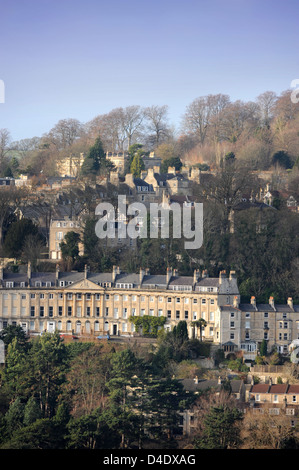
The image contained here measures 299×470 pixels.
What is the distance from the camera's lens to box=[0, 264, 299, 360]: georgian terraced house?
6638cm

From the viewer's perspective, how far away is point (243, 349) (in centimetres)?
6581

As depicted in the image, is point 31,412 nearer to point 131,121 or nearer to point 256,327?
point 256,327

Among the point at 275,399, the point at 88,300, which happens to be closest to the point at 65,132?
the point at 88,300

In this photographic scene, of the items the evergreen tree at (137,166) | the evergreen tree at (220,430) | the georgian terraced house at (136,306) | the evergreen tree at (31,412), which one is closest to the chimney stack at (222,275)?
the georgian terraced house at (136,306)

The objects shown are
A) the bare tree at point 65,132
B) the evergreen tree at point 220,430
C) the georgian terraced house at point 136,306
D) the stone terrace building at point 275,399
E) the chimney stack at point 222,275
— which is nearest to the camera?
the evergreen tree at point 220,430

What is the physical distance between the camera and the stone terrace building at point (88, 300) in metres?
68.2

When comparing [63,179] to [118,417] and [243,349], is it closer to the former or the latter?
[243,349]

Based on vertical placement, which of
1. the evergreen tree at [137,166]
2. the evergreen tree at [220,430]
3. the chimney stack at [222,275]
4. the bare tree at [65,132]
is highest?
the bare tree at [65,132]

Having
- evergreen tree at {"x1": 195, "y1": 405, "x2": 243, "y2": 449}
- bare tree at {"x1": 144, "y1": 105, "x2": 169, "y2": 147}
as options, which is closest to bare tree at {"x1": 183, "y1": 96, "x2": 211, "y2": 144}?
bare tree at {"x1": 144, "y1": 105, "x2": 169, "y2": 147}

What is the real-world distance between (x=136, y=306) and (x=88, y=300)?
2.98 meters

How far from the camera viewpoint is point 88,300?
227ft

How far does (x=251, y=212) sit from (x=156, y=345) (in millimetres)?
13164

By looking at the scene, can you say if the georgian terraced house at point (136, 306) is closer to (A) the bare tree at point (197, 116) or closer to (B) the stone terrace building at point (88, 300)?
(B) the stone terrace building at point (88, 300)
